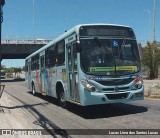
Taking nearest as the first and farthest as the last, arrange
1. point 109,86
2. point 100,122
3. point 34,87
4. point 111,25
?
point 100,122 < point 109,86 < point 111,25 < point 34,87

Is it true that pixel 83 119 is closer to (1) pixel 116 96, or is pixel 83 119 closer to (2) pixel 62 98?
(1) pixel 116 96

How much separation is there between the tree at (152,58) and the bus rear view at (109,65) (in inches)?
1390

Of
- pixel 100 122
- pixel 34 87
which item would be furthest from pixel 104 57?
pixel 34 87

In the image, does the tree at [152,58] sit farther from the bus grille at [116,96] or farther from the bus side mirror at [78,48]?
the bus side mirror at [78,48]

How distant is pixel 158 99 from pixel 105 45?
679 cm

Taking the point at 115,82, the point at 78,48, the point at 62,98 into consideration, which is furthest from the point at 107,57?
the point at 62,98

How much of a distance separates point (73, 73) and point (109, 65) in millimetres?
1478

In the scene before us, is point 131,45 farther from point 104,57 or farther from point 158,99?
point 158,99

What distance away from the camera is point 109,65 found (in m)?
12.7

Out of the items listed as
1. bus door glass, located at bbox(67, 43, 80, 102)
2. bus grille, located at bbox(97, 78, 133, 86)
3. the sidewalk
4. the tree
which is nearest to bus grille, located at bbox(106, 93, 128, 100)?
bus grille, located at bbox(97, 78, 133, 86)

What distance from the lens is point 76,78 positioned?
518 inches

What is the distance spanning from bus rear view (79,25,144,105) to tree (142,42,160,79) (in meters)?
35.3

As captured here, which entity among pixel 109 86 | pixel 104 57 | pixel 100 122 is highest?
pixel 104 57

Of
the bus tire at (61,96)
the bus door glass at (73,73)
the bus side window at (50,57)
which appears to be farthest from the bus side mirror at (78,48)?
the bus side window at (50,57)
